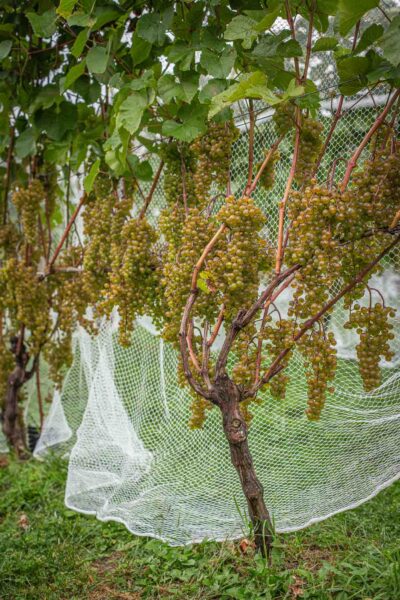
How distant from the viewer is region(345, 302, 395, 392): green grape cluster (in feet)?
5.09

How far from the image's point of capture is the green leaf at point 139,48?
1.83m

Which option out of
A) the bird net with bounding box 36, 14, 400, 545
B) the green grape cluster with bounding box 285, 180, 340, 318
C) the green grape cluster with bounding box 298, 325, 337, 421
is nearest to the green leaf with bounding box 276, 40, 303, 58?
the bird net with bounding box 36, 14, 400, 545

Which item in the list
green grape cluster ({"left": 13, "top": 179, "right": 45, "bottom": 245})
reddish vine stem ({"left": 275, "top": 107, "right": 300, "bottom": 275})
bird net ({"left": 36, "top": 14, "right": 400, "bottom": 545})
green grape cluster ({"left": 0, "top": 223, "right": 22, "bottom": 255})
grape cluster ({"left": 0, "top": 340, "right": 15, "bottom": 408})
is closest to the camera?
reddish vine stem ({"left": 275, "top": 107, "right": 300, "bottom": 275})

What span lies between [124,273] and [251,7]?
921mm

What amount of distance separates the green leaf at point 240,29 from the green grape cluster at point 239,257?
41 cm

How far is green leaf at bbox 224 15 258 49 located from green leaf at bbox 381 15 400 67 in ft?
1.15

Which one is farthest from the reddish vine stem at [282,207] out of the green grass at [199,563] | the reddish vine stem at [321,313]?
the green grass at [199,563]

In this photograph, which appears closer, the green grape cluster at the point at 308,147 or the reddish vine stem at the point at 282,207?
the reddish vine stem at the point at 282,207

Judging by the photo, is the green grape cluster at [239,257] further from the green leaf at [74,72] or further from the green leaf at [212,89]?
the green leaf at [74,72]

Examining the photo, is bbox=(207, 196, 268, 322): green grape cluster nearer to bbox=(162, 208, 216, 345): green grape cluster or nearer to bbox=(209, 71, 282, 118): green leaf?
bbox=(162, 208, 216, 345): green grape cluster

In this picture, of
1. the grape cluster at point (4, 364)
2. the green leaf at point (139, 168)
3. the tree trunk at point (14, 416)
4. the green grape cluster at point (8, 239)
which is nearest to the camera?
the green leaf at point (139, 168)

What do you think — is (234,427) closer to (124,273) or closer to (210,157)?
(124,273)

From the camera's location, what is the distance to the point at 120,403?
3031 millimetres

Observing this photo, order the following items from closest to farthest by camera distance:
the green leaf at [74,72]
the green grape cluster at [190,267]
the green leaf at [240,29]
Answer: the green leaf at [240,29] → the green grape cluster at [190,267] → the green leaf at [74,72]
